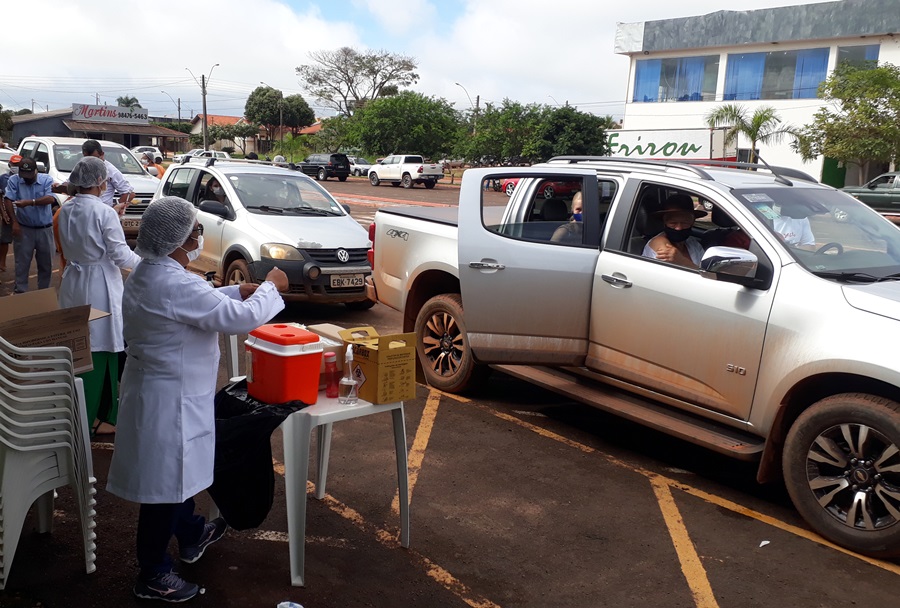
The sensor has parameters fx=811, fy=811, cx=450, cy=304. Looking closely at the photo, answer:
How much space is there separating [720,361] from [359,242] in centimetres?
541

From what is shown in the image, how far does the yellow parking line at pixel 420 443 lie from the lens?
4784 mm

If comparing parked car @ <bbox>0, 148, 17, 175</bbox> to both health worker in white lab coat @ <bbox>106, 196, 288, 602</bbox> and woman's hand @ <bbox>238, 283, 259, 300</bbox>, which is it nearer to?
woman's hand @ <bbox>238, 283, 259, 300</bbox>


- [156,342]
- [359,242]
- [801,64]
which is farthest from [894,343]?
[801,64]

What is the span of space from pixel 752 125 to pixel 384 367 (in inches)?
1257

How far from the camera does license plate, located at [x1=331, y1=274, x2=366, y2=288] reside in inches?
348

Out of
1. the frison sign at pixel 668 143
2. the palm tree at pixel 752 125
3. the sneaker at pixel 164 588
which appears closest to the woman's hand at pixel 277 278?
the sneaker at pixel 164 588

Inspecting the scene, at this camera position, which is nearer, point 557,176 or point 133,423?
point 133,423

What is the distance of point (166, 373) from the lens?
10.6ft

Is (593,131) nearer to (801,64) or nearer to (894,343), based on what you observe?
(801,64)

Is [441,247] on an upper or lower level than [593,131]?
lower

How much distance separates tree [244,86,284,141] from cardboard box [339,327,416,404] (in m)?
79.0

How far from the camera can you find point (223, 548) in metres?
4.01

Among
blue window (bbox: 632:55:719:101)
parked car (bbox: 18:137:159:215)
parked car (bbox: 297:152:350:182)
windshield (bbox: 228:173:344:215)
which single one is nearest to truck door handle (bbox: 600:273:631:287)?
windshield (bbox: 228:173:344:215)

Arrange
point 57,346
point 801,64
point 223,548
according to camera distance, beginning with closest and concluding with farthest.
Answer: point 57,346 < point 223,548 < point 801,64
